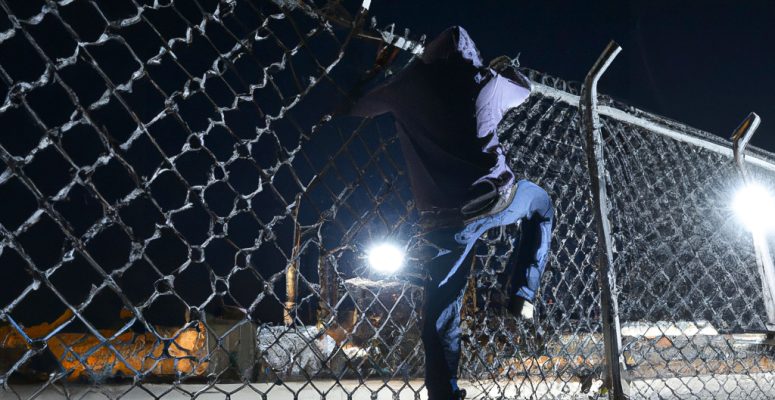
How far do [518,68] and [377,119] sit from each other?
96cm

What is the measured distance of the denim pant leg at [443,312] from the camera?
2.14 metres

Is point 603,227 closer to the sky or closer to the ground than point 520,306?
closer to the sky

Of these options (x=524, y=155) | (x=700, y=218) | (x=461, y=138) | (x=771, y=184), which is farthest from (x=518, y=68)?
(x=771, y=184)

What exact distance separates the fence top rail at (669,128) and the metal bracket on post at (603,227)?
0.15 meters

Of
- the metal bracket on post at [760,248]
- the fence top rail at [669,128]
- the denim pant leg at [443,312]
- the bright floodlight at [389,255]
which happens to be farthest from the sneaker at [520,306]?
the metal bracket on post at [760,248]

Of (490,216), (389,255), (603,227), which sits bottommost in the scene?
(389,255)

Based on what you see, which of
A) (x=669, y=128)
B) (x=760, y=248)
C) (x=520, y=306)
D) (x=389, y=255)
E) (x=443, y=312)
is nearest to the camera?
(x=443, y=312)

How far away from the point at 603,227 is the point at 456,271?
1.35 metres

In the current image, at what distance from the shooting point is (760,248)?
13.9ft

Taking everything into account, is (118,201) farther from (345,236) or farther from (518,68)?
(518,68)

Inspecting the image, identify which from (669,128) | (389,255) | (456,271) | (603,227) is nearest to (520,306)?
(456,271)

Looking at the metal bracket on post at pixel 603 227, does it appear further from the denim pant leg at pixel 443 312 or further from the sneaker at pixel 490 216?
the denim pant leg at pixel 443 312

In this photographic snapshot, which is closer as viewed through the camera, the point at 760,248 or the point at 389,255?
the point at 389,255

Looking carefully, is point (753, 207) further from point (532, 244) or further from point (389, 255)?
point (389, 255)
